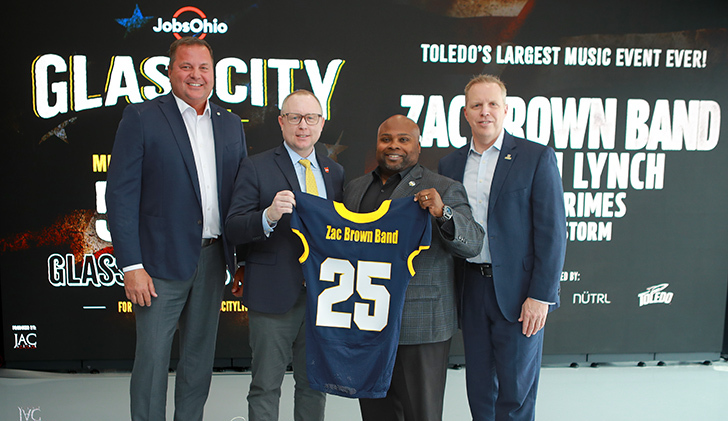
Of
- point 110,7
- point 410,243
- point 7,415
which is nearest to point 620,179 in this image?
point 410,243

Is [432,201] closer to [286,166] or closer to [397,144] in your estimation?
[397,144]

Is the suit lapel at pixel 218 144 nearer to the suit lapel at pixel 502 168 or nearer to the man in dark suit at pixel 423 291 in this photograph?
the man in dark suit at pixel 423 291

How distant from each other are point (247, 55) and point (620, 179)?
2.76m

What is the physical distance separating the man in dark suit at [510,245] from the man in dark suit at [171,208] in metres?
1.04

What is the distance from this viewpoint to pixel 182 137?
201 centimetres

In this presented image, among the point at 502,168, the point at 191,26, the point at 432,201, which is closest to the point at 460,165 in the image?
the point at 502,168

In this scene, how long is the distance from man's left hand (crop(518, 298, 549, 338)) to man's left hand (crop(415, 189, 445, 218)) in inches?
22.5

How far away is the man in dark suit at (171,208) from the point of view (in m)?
1.95

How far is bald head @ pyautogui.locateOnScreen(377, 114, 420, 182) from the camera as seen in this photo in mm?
1844

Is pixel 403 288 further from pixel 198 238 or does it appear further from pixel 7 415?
pixel 7 415

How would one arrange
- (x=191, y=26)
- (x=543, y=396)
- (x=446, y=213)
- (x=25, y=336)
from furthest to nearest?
(x=25, y=336) < (x=191, y=26) < (x=543, y=396) < (x=446, y=213)

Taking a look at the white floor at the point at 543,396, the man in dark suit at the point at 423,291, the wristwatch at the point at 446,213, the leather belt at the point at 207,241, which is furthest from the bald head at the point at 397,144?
the white floor at the point at 543,396

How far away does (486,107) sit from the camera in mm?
1941

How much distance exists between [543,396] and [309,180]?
2.22 metres
